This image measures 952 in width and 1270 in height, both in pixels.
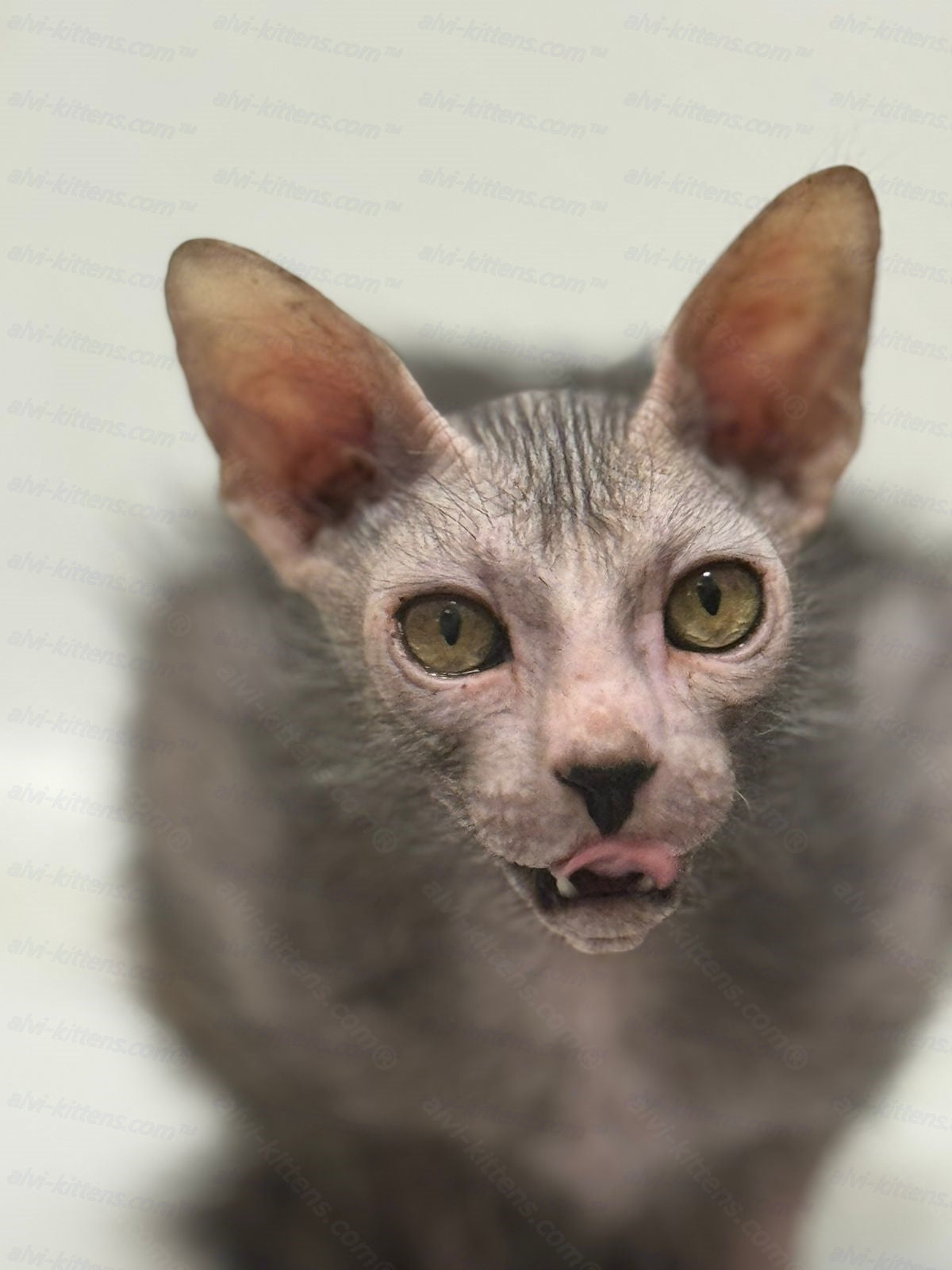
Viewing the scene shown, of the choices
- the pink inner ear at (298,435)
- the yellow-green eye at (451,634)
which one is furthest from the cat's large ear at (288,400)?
the yellow-green eye at (451,634)

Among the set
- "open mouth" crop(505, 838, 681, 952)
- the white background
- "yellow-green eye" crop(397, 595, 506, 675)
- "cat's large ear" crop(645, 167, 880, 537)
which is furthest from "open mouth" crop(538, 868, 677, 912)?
the white background

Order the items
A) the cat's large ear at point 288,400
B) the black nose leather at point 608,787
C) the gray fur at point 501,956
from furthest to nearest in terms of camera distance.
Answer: the gray fur at point 501,956, the cat's large ear at point 288,400, the black nose leather at point 608,787

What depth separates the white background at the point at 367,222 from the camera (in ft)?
3.47

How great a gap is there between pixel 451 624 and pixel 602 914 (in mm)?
192

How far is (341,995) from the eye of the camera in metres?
0.98

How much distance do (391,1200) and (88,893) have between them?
51 centimetres

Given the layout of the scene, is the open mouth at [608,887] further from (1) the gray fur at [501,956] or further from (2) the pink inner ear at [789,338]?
(2) the pink inner ear at [789,338]

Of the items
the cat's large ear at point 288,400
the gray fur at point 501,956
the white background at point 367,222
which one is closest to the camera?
the cat's large ear at point 288,400

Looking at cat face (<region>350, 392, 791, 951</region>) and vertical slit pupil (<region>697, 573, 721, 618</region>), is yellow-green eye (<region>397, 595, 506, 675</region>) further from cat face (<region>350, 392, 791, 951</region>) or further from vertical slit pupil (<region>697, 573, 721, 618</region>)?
vertical slit pupil (<region>697, 573, 721, 618</region>)

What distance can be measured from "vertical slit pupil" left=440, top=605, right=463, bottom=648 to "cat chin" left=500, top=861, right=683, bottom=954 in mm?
142

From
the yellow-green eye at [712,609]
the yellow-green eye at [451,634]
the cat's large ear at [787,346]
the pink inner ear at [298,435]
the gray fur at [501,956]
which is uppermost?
the cat's large ear at [787,346]

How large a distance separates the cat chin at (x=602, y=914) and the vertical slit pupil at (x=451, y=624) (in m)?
0.14

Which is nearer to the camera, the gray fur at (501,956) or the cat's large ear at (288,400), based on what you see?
the cat's large ear at (288,400)

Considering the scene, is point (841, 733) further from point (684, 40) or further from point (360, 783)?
point (684, 40)
